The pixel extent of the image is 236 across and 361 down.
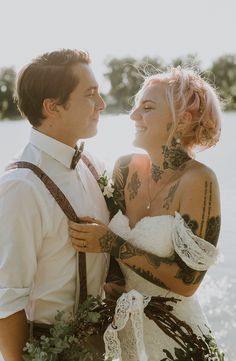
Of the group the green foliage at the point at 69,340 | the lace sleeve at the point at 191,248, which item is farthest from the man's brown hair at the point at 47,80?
the green foliage at the point at 69,340

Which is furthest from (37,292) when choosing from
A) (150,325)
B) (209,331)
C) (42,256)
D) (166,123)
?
(166,123)

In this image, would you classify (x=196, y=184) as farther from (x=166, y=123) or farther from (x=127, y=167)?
(x=127, y=167)

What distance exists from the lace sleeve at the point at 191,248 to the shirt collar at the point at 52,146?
2.32ft

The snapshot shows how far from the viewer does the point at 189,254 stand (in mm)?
3008

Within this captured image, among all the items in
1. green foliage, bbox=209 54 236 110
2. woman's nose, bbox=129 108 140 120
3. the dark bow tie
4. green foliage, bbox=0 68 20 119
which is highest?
woman's nose, bbox=129 108 140 120

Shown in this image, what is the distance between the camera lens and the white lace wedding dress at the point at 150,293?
2881mm

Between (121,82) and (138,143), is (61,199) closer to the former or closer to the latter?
(138,143)

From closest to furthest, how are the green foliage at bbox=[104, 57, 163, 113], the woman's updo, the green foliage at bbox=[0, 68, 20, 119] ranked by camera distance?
the woman's updo < the green foliage at bbox=[0, 68, 20, 119] < the green foliage at bbox=[104, 57, 163, 113]

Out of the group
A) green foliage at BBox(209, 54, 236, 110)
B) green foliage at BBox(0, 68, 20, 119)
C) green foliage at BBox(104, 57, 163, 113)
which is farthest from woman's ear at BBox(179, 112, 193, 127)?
green foliage at BBox(209, 54, 236, 110)

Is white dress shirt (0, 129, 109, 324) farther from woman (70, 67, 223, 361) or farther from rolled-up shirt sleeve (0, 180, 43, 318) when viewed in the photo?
woman (70, 67, 223, 361)

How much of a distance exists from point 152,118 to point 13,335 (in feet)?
4.70

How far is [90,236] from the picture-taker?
117 inches

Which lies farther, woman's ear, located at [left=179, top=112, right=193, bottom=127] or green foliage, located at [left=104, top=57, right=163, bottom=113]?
green foliage, located at [left=104, top=57, right=163, bottom=113]

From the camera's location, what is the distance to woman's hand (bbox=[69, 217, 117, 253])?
294 cm
